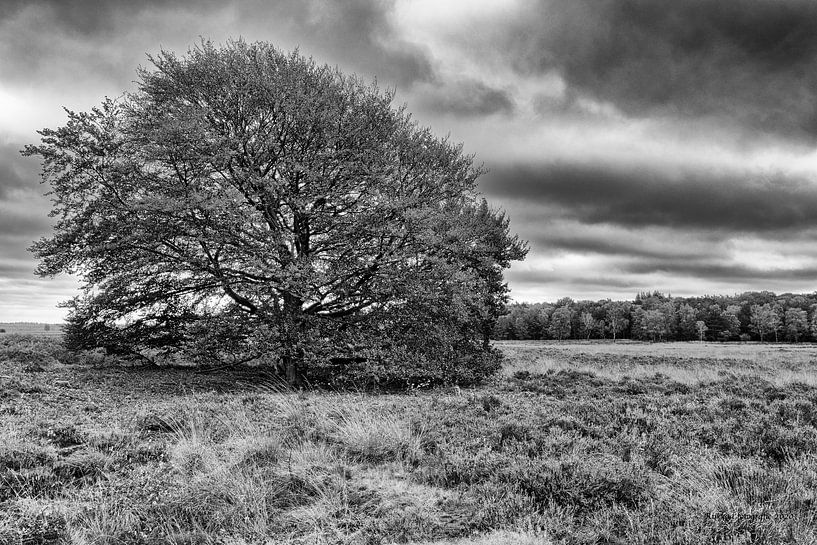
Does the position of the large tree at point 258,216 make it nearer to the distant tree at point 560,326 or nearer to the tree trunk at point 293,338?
the tree trunk at point 293,338

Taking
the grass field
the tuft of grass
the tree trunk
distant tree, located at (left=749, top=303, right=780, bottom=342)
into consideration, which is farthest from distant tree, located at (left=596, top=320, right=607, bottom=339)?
the tuft of grass

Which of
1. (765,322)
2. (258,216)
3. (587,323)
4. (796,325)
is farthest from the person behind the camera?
(587,323)

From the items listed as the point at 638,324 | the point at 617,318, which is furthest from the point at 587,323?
the point at 638,324

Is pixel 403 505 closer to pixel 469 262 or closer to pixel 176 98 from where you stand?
pixel 469 262

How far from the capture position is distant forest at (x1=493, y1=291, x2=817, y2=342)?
337 feet

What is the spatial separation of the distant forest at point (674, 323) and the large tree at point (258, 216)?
3596 inches

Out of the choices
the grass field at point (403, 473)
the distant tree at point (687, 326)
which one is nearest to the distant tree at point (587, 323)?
the distant tree at point (687, 326)

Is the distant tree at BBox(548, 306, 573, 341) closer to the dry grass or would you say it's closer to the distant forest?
the distant forest

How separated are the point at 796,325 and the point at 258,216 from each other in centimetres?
11859

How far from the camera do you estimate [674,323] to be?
109 metres

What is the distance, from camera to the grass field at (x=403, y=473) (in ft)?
14.6

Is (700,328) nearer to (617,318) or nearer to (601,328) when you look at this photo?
(617,318)

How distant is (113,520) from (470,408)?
23.1 feet

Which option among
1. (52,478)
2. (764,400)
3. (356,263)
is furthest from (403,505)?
(764,400)
